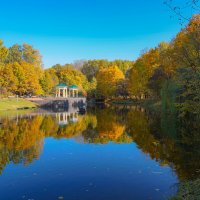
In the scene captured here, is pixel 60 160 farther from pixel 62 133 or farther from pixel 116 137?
pixel 62 133

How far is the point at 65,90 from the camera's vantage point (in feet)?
278

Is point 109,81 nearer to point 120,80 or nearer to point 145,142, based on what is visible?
point 120,80

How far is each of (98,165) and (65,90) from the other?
70.7m

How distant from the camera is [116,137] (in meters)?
24.4

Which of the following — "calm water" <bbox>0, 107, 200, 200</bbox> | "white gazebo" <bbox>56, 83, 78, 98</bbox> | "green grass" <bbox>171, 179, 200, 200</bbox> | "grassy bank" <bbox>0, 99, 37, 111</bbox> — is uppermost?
"white gazebo" <bbox>56, 83, 78, 98</bbox>

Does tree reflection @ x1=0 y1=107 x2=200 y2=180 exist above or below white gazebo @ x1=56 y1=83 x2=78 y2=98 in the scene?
below

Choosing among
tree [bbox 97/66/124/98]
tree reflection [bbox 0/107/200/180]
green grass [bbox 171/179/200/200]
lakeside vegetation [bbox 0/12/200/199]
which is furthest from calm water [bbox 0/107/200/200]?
tree [bbox 97/66/124/98]

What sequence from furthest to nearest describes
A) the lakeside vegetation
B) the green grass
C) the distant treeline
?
1. the distant treeline
2. the lakeside vegetation
3. the green grass

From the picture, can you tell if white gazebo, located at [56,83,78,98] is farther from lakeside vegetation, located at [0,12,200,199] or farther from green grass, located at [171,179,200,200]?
green grass, located at [171,179,200,200]

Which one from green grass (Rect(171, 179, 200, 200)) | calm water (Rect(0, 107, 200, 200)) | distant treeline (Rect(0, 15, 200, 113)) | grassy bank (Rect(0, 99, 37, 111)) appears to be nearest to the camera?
green grass (Rect(171, 179, 200, 200))

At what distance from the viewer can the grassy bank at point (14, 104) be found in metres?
59.2

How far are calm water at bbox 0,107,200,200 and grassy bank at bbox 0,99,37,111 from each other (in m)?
35.9

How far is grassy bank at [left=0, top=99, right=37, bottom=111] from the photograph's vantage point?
194 ft

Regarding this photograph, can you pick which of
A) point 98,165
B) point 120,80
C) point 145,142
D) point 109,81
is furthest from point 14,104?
point 98,165
